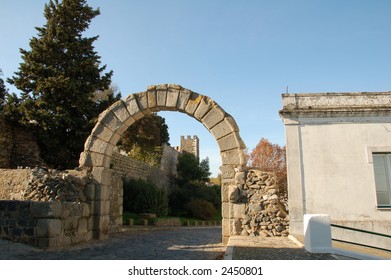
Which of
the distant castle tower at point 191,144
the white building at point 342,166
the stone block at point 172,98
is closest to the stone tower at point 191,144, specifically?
the distant castle tower at point 191,144

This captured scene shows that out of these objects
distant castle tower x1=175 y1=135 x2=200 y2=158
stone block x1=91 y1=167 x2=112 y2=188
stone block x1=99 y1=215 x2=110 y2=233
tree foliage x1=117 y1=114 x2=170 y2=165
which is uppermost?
distant castle tower x1=175 y1=135 x2=200 y2=158

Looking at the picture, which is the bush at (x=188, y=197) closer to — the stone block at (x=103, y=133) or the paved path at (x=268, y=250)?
the stone block at (x=103, y=133)

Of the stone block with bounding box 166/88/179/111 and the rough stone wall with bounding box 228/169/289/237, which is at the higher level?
the stone block with bounding box 166/88/179/111

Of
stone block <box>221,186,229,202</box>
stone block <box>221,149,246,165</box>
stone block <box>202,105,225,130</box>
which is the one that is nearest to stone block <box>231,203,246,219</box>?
stone block <box>221,186,229,202</box>

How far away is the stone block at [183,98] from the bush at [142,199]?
9.49 m

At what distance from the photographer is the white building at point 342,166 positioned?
8.88 meters

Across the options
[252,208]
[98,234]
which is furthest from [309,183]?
[98,234]

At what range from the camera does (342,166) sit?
9.12 metres

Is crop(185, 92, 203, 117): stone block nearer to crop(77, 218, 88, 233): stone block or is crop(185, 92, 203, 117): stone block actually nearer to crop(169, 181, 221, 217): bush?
crop(77, 218, 88, 233): stone block

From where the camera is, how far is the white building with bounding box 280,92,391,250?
29.1ft

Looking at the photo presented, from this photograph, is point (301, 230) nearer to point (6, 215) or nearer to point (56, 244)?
point (56, 244)

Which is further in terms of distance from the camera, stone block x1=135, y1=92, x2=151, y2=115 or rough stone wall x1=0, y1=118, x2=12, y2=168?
rough stone wall x1=0, y1=118, x2=12, y2=168

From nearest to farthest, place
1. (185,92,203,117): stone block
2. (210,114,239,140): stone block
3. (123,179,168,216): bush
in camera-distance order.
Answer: (210,114,239,140): stone block
(185,92,203,117): stone block
(123,179,168,216): bush

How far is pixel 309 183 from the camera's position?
29.7 ft
